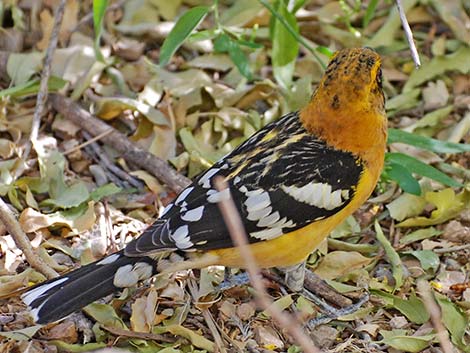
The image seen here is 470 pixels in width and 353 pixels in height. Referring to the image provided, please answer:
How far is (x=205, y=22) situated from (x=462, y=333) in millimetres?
3029

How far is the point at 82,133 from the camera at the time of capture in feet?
18.6

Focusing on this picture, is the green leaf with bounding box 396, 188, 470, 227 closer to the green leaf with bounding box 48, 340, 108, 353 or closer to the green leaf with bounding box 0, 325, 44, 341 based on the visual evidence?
the green leaf with bounding box 48, 340, 108, 353

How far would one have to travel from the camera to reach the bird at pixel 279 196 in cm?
418

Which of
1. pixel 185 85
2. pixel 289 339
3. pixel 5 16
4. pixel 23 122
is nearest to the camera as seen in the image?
pixel 289 339

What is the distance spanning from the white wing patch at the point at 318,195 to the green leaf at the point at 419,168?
3.12ft

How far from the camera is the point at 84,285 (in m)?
4.09

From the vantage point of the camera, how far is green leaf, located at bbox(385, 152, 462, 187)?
202 inches

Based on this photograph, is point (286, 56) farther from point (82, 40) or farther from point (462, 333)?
point (462, 333)

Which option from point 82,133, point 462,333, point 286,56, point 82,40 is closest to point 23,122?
point 82,133

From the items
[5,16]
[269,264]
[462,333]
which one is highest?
[5,16]

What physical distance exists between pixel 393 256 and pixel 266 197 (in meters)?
0.99

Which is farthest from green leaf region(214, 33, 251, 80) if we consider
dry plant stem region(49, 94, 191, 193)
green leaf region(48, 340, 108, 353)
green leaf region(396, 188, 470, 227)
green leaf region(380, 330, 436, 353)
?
green leaf region(48, 340, 108, 353)

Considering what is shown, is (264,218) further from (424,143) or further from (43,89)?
(43,89)

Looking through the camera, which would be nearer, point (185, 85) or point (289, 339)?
point (289, 339)
